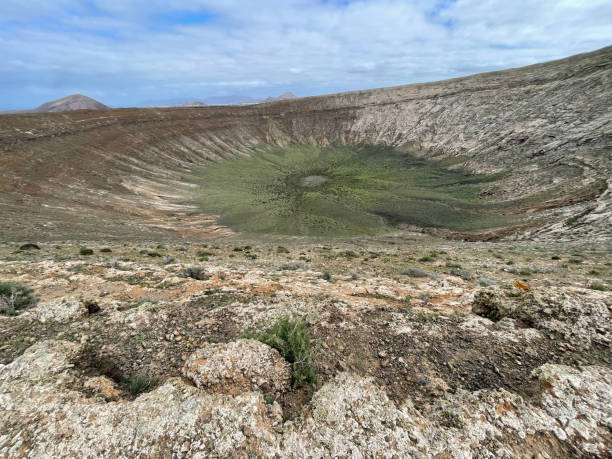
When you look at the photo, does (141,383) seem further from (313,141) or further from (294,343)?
(313,141)

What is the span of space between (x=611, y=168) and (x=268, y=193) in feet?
173

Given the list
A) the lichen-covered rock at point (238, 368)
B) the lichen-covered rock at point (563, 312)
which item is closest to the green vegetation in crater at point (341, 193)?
the lichen-covered rock at point (563, 312)

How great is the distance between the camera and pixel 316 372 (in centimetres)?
632

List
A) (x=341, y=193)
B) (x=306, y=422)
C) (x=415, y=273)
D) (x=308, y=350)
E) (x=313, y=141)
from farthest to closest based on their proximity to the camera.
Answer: (x=313, y=141) → (x=341, y=193) → (x=415, y=273) → (x=308, y=350) → (x=306, y=422)

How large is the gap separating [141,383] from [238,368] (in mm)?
1944

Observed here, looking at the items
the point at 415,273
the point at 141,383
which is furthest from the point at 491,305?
the point at 141,383

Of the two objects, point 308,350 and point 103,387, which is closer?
point 103,387

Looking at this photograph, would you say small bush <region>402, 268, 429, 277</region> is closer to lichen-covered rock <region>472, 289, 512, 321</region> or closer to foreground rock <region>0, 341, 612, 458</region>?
lichen-covered rock <region>472, 289, 512, 321</region>

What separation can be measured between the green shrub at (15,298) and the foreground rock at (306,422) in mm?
2962

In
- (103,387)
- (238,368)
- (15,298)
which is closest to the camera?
(103,387)

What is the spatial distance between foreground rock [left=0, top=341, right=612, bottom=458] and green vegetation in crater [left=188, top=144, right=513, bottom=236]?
3411 centimetres

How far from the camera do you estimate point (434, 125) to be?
254 feet

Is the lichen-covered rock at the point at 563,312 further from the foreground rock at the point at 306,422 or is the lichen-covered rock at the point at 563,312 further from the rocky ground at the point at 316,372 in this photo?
the foreground rock at the point at 306,422

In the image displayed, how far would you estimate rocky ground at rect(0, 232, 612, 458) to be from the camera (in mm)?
4945
